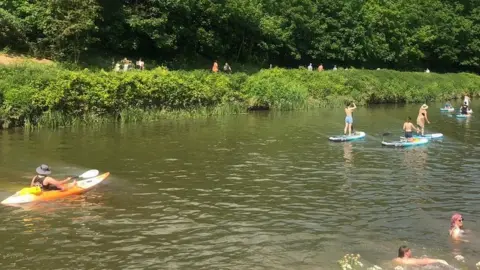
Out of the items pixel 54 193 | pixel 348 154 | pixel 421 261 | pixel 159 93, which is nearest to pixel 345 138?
pixel 348 154

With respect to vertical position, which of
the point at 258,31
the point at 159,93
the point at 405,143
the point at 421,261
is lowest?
the point at 421,261

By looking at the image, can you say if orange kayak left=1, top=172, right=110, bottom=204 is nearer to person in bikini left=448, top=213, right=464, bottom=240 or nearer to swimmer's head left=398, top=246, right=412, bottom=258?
swimmer's head left=398, top=246, right=412, bottom=258

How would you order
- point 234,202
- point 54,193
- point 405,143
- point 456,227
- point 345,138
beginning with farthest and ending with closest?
point 345,138
point 405,143
point 54,193
point 234,202
point 456,227

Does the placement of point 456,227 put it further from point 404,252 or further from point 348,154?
point 348,154

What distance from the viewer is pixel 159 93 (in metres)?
36.3

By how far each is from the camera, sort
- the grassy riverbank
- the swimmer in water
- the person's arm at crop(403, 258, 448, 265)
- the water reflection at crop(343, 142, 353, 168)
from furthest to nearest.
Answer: the grassy riverbank
the water reflection at crop(343, 142, 353, 168)
the swimmer in water
the person's arm at crop(403, 258, 448, 265)

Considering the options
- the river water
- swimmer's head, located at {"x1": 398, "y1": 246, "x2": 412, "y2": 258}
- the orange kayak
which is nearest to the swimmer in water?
the river water

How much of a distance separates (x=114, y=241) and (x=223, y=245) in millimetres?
2618

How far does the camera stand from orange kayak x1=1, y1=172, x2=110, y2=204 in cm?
1516

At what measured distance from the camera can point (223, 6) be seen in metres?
56.8

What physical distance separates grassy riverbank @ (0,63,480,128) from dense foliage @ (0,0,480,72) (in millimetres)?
6879

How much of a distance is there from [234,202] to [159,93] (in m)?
22.0

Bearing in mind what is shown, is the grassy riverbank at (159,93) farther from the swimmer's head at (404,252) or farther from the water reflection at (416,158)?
the swimmer's head at (404,252)

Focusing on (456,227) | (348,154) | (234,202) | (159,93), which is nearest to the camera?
(456,227)
